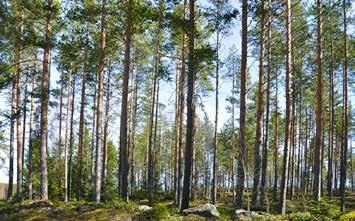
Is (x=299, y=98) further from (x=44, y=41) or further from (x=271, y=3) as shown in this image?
(x=44, y=41)

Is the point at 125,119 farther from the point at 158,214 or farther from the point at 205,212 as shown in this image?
the point at 158,214

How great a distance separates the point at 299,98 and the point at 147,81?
12.7 m

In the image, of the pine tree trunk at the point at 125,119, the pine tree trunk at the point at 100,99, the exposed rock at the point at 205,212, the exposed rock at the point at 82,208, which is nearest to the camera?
the exposed rock at the point at 205,212

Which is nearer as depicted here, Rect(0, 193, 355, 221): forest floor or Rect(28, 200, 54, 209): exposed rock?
Rect(0, 193, 355, 221): forest floor

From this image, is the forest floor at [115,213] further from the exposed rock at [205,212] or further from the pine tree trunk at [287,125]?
the pine tree trunk at [287,125]

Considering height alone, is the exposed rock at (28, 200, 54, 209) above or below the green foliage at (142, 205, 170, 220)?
below

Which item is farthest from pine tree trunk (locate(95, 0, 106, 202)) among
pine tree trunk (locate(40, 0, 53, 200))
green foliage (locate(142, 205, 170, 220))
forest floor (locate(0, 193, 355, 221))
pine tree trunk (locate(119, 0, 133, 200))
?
green foliage (locate(142, 205, 170, 220))

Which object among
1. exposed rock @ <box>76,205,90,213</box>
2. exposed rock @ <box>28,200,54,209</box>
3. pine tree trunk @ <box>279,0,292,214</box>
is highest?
pine tree trunk @ <box>279,0,292,214</box>

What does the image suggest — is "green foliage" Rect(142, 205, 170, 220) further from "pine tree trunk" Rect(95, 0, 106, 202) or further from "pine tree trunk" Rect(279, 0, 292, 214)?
"pine tree trunk" Rect(95, 0, 106, 202)

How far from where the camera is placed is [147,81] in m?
36.8

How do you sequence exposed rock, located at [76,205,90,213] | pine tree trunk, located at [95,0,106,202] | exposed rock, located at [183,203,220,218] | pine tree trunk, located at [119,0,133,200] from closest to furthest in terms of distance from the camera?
exposed rock, located at [183,203,220,218] → exposed rock, located at [76,205,90,213] → pine tree trunk, located at [119,0,133,200] → pine tree trunk, located at [95,0,106,202]

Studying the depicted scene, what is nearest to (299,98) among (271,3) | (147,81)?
(147,81)

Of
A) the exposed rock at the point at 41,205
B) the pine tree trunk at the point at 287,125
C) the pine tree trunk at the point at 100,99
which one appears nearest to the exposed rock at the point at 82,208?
the exposed rock at the point at 41,205

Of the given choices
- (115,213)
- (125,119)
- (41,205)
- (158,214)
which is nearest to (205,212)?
(158,214)
